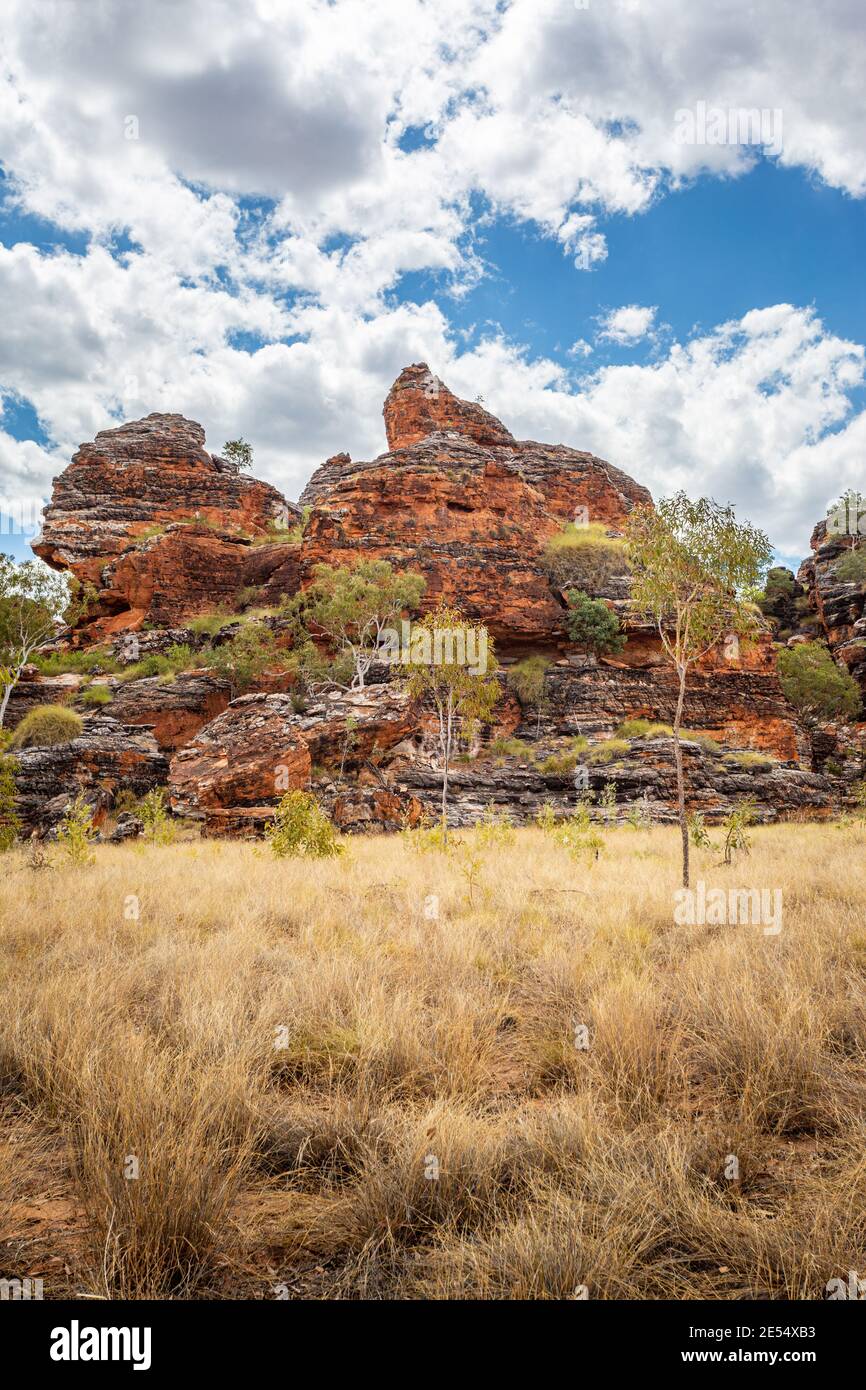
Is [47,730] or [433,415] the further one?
[433,415]

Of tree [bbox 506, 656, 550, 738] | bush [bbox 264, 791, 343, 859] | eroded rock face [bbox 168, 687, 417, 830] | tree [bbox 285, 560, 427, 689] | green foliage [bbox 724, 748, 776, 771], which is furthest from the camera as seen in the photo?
tree [bbox 285, 560, 427, 689]

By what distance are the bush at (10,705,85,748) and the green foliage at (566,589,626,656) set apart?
85.0 feet

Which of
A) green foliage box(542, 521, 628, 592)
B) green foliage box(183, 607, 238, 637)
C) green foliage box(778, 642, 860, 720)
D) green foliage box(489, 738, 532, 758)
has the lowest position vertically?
green foliage box(489, 738, 532, 758)

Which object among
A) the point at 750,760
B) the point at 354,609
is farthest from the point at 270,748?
the point at 750,760

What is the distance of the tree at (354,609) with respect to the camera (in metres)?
34.5

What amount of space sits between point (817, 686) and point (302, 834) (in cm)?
3844

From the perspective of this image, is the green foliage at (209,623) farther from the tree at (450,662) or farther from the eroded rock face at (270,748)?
the tree at (450,662)

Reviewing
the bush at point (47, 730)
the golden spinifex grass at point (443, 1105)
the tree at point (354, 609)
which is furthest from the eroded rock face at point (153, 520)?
the golden spinifex grass at point (443, 1105)

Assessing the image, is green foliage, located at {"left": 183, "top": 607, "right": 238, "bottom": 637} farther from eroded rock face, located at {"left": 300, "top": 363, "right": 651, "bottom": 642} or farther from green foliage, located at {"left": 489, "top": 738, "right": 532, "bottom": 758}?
green foliage, located at {"left": 489, "top": 738, "right": 532, "bottom": 758}

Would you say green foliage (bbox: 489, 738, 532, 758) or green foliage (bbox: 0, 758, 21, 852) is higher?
green foliage (bbox: 489, 738, 532, 758)

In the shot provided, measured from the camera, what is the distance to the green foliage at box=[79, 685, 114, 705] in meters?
30.1

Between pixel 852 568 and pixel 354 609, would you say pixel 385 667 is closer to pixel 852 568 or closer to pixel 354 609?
pixel 354 609

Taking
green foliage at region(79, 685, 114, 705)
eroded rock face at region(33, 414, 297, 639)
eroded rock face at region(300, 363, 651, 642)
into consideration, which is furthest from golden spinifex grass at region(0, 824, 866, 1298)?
eroded rock face at region(33, 414, 297, 639)

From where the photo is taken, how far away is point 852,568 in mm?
48031
